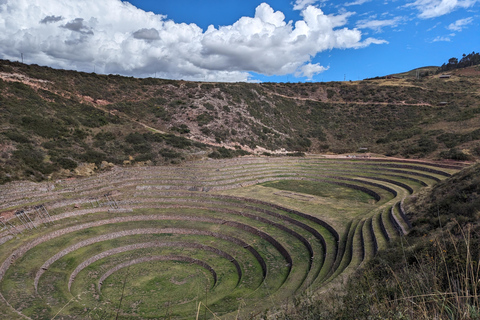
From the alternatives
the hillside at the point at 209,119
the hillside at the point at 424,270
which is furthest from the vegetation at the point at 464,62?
the hillside at the point at 424,270

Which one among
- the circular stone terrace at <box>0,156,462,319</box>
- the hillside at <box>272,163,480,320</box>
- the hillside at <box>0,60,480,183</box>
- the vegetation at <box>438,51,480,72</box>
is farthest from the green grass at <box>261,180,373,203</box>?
the vegetation at <box>438,51,480,72</box>

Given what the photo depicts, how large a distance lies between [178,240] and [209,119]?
107 ft

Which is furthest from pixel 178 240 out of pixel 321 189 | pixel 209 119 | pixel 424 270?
pixel 209 119

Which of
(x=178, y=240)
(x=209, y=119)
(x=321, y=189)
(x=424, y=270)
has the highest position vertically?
(x=209, y=119)

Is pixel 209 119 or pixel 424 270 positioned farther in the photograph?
pixel 209 119

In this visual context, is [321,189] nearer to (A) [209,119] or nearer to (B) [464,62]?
(A) [209,119]

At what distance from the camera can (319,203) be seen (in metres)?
23.1

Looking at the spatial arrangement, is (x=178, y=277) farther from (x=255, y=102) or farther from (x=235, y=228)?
(x=255, y=102)

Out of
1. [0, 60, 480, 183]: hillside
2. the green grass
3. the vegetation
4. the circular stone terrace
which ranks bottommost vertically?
the circular stone terrace

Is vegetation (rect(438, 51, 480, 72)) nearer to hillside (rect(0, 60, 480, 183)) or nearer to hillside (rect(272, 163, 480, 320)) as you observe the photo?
hillside (rect(0, 60, 480, 183))

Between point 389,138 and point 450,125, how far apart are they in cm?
901

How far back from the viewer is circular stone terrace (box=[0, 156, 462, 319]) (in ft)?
40.6

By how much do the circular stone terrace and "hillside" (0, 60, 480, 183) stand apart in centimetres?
558

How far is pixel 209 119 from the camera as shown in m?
48.4
